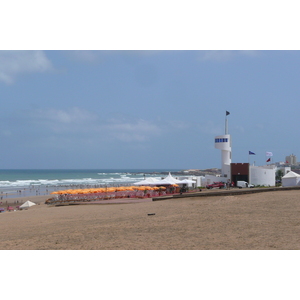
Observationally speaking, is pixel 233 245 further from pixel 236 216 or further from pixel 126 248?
pixel 236 216

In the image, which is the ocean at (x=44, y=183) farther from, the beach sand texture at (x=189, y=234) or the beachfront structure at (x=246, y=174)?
the beach sand texture at (x=189, y=234)

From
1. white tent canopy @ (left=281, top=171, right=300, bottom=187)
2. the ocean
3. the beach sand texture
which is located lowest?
the ocean

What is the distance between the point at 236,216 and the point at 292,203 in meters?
3.03

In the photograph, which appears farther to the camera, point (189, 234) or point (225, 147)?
point (225, 147)

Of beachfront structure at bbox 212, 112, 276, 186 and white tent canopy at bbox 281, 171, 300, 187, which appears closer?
white tent canopy at bbox 281, 171, 300, 187

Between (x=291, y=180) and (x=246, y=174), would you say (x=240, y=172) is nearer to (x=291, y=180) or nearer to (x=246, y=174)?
(x=246, y=174)

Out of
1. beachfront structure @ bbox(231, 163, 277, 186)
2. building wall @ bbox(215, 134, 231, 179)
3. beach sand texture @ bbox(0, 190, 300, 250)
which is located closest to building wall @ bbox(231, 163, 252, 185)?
beachfront structure @ bbox(231, 163, 277, 186)

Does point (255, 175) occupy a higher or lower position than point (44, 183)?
higher

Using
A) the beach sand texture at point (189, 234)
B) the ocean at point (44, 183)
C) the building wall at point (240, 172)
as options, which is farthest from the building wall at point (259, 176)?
the beach sand texture at point (189, 234)

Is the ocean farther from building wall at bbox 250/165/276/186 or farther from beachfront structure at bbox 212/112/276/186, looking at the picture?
building wall at bbox 250/165/276/186

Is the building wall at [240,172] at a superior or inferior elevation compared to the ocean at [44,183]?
superior

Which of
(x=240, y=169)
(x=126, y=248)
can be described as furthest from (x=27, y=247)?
(x=240, y=169)

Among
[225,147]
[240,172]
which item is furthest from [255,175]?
[225,147]

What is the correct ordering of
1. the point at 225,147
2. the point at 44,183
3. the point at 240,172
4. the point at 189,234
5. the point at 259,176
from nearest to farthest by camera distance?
the point at 189,234
the point at 259,176
the point at 240,172
the point at 225,147
the point at 44,183
